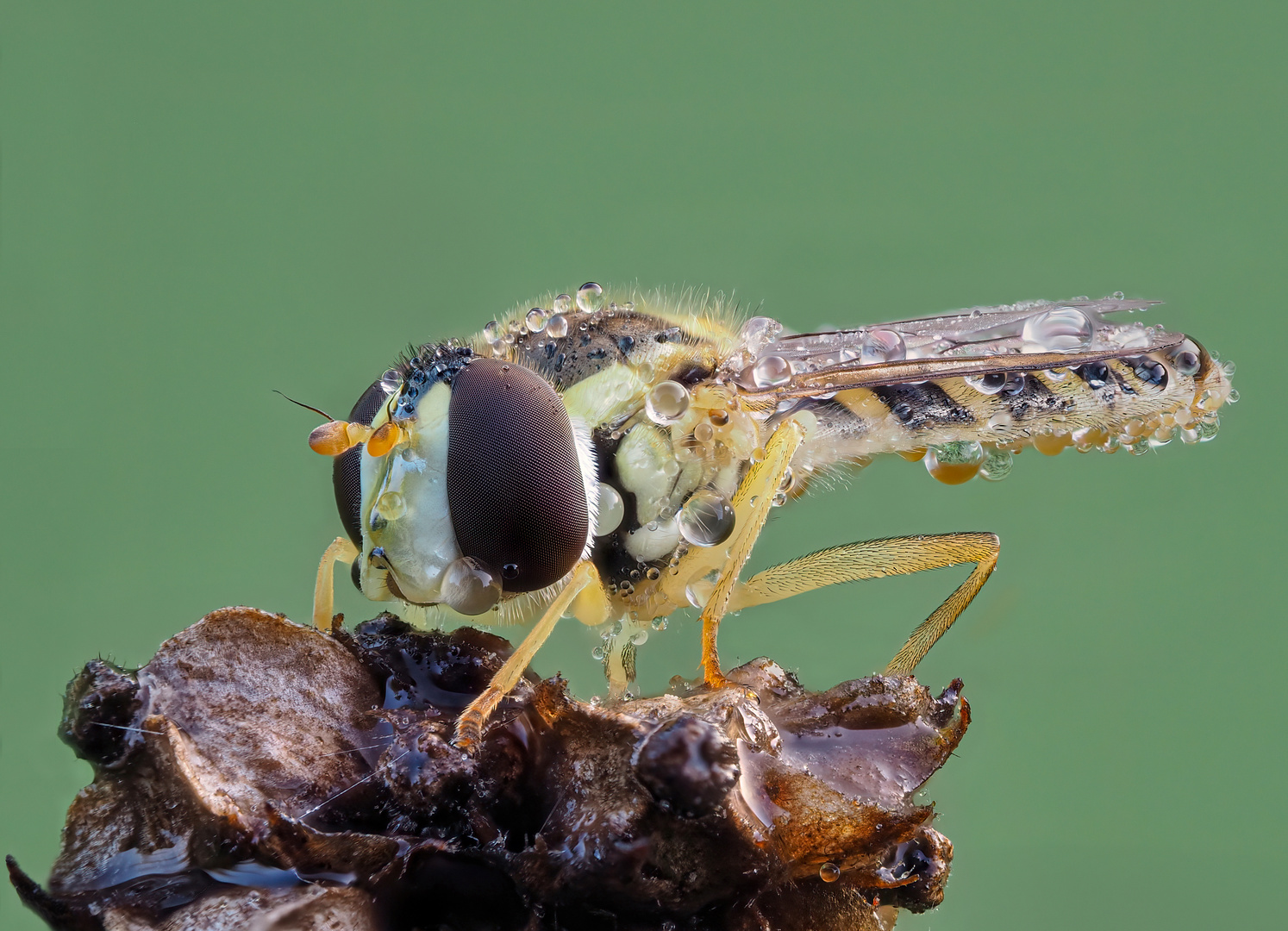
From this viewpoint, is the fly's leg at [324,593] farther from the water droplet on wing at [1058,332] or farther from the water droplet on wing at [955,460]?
the water droplet on wing at [1058,332]

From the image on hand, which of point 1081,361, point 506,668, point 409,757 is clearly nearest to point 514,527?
point 506,668

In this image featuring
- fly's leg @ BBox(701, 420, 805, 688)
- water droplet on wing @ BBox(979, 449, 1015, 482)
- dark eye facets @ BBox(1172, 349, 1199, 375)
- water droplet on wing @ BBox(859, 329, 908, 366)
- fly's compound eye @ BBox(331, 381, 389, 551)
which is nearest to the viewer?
fly's leg @ BBox(701, 420, 805, 688)

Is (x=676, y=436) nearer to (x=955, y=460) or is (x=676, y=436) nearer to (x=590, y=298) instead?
(x=590, y=298)

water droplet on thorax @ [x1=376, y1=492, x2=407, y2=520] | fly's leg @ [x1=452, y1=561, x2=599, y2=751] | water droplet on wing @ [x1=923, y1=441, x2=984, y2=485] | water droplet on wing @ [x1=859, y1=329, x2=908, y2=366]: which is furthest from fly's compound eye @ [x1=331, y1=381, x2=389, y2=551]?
water droplet on wing @ [x1=923, y1=441, x2=984, y2=485]

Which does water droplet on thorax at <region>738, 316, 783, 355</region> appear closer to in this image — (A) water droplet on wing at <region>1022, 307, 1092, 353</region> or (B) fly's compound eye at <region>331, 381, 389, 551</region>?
(A) water droplet on wing at <region>1022, 307, 1092, 353</region>

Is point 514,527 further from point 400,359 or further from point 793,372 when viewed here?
point 793,372

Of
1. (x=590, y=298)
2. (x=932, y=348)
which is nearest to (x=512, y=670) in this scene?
(x=590, y=298)
